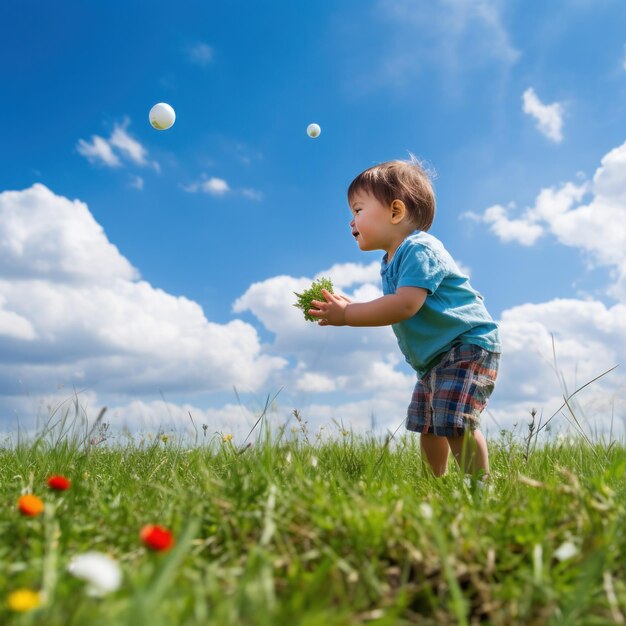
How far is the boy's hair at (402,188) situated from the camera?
4.37 m

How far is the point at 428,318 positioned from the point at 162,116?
3.18 metres

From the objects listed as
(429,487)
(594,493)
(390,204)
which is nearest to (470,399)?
(429,487)

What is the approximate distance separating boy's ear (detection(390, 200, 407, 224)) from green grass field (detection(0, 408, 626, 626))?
2340 millimetres

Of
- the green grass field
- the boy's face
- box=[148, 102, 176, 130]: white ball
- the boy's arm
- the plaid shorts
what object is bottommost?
the green grass field

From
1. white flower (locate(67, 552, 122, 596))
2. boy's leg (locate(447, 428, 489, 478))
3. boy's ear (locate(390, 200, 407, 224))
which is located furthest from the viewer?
boy's ear (locate(390, 200, 407, 224))

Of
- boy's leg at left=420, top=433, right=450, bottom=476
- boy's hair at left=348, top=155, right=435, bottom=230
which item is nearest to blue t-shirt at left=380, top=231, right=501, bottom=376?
boy's hair at left=348, top=155, right=435, bottom=230

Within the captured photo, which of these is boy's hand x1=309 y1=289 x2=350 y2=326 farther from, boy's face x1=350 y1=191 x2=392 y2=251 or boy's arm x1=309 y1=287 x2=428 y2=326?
boy's face x1=350 y1=191 x2=392 y2=251

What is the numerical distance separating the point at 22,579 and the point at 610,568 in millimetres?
1497

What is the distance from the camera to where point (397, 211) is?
4344 mm

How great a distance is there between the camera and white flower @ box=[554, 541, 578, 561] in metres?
1.69

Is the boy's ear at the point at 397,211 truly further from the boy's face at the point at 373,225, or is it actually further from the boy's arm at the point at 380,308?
the boy's arm at the point at 380,308

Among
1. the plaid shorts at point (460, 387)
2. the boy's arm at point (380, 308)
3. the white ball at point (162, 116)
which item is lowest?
the plaid shorts at point (460, 387)

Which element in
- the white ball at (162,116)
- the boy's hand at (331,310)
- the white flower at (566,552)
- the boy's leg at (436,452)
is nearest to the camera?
the white flower at (566,552)

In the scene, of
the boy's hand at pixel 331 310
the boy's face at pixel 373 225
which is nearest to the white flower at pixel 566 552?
the boy's hand at pixel 331 310
